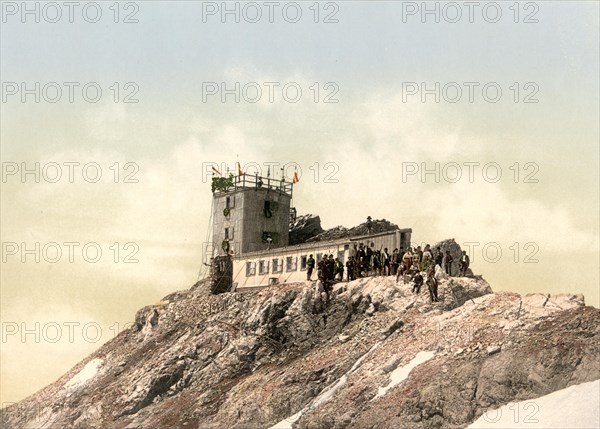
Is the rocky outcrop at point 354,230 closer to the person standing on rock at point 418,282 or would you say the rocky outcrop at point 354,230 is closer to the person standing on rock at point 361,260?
the person standing on rock at point 361,260

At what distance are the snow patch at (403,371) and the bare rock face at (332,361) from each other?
7cm

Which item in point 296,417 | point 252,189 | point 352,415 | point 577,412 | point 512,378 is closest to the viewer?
point 577,412

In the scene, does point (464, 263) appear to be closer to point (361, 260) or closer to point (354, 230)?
point (361, 260)

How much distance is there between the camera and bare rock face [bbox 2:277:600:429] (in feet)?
105

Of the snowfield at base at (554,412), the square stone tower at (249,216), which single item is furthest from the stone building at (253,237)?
the snowfield at base at (554,412)

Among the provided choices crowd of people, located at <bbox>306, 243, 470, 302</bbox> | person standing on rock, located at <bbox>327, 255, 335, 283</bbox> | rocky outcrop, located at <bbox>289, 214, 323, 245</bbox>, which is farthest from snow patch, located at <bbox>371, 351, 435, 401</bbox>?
rocky outcrop, located at <bbox>289, 214, 323, 245</bbox>

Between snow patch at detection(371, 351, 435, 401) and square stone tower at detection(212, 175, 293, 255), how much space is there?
1071 inches

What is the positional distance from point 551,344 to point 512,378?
2.12 m

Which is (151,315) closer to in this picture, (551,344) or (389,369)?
(389,369)

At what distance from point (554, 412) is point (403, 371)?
7241mm

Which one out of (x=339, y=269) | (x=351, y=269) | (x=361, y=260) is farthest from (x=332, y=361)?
(x=339, y=269)

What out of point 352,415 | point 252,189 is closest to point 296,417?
point 352,415

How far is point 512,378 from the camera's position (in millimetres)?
31703

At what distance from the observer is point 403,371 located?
3541cm
